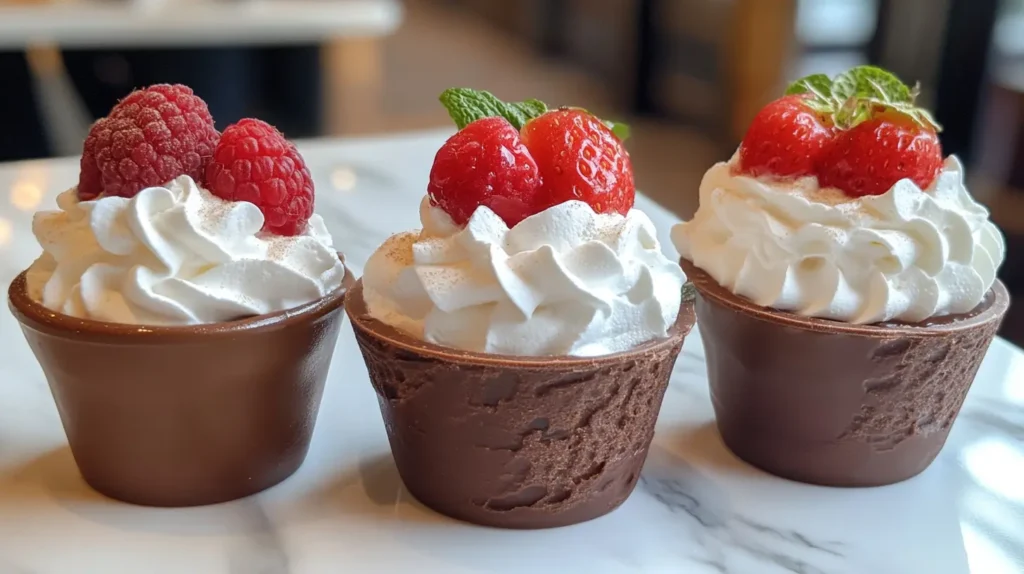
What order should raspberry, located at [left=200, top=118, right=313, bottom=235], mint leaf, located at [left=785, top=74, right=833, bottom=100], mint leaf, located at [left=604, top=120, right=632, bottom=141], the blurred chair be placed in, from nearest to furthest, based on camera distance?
raspberry, located at [left=200, top=118, right=313, bottom=235]
mint leaf, located at [left=604, top=120, right=632, bottom=141]
mint leaf, located at [left=785, top=74, right=833, bottom=100]
the blurred chair

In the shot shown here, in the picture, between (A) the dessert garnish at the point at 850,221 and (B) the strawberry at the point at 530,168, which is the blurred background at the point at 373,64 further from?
(B) the strawberry at the point at 530,168

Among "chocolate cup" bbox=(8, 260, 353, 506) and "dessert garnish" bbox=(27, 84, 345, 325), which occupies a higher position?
"dessert garnish" bbox=(27, 84, 345, 325)

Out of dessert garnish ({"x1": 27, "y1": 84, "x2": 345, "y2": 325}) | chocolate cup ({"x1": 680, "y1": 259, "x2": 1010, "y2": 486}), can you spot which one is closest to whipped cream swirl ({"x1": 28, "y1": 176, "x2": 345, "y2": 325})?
dessert garnish ({"x1": 27, "y1": 84, "x2": 345, "y2": 325})

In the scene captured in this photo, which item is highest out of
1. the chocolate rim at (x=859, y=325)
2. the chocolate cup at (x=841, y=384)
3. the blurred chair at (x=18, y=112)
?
the chocolate rim at (x=859, y=325)

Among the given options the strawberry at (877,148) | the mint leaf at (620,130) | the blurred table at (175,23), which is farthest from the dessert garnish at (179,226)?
the blurred table at (175,23)

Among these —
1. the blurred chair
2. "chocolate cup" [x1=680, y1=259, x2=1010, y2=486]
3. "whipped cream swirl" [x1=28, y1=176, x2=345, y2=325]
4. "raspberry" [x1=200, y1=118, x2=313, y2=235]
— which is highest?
"raspberry" [x1=200, y1=118, x2=313, y2=235]

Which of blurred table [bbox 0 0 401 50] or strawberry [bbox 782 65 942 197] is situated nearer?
strawberry [bbox 782 65 942 197]

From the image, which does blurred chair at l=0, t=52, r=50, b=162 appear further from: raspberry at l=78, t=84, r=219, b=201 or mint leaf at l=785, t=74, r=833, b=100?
mint leaf at l=785, t=74, r=833, b=100
